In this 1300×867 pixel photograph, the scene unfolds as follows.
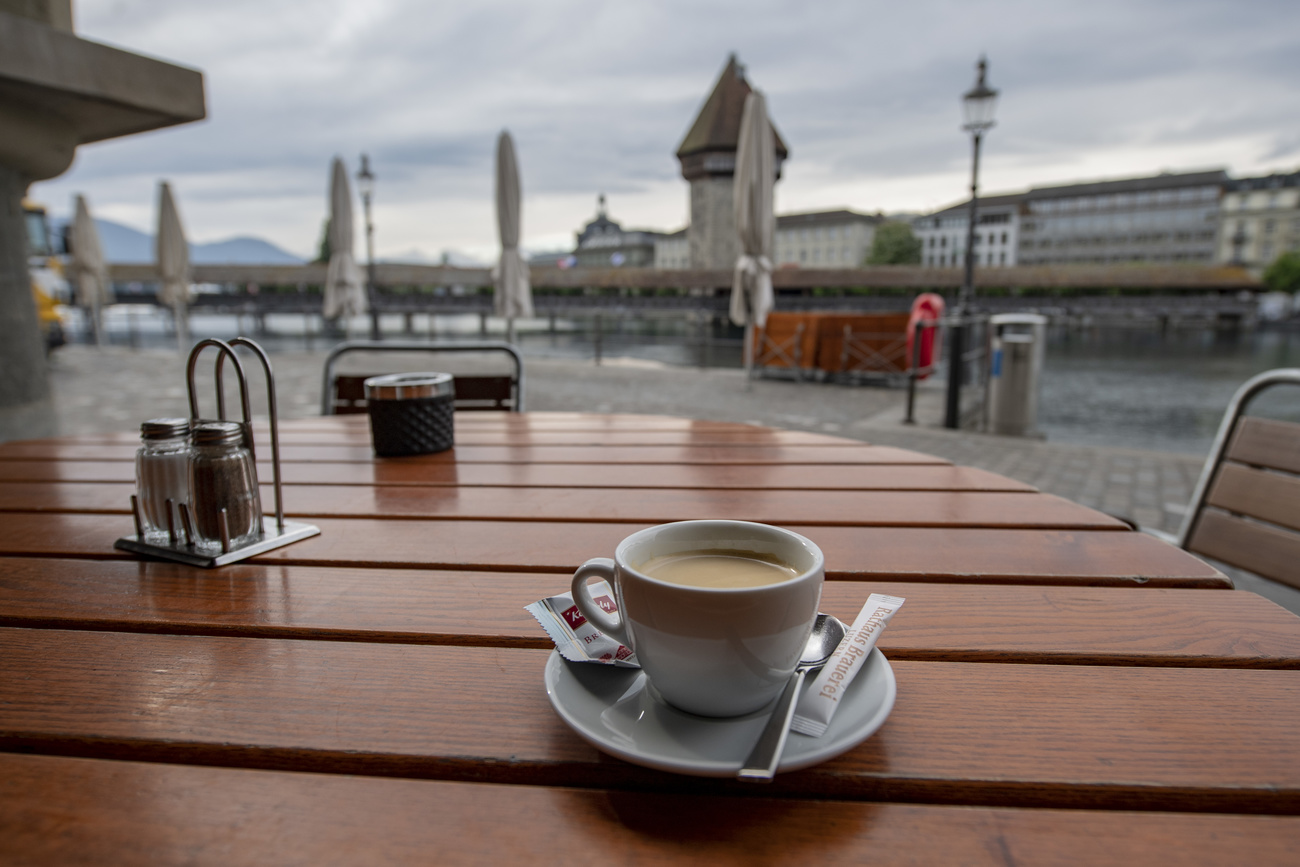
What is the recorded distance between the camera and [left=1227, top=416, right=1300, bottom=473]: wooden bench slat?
125 cm

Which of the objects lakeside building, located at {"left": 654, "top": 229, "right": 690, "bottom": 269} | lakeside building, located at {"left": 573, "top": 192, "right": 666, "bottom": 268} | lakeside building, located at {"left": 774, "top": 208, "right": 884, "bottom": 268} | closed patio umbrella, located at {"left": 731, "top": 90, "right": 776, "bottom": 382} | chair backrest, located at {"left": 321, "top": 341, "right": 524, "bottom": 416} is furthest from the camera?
lakeside building, located at {"left": 573, "top": 192, "right": 666, "bottom": 268}

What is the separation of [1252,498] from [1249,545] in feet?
0.29

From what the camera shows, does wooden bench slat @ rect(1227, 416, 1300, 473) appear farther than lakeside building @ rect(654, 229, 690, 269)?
No

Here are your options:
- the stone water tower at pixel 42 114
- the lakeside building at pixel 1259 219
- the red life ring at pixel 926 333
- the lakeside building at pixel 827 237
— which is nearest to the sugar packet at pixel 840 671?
the stone water tower at pixel 42 114

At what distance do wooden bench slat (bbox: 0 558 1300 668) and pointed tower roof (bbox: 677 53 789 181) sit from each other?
37.6 m

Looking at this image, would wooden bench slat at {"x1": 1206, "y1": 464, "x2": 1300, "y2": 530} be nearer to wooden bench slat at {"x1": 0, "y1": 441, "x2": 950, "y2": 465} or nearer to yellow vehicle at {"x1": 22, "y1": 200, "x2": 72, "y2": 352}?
wooden bench slat at {"x1": 0, "y1": 441, "x2": 950, "y2": 465}

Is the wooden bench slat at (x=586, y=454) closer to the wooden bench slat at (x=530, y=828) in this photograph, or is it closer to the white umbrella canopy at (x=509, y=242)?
the wooden bench slat at (x=530, y=828)

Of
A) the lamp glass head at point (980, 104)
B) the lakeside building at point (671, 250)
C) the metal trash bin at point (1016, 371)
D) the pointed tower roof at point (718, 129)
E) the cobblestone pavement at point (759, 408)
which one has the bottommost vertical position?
the cobblestone pavement at point (759, 408)

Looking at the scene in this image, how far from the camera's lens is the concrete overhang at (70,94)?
8.54 ft

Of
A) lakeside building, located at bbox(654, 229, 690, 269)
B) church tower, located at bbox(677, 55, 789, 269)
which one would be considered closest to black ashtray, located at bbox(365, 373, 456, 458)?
church tower, located at bbox(677, 55, 789, 269)

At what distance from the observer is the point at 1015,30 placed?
42.9 feet

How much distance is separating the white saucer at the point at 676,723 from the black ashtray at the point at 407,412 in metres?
0.96

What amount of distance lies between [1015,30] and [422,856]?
16.6m

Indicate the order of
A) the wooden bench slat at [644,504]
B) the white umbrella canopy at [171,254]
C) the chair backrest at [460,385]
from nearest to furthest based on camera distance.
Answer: the wooden bench slat at [644,504] → the chair backrest at [460,385] → the white umbrella canopy at [171,254]
